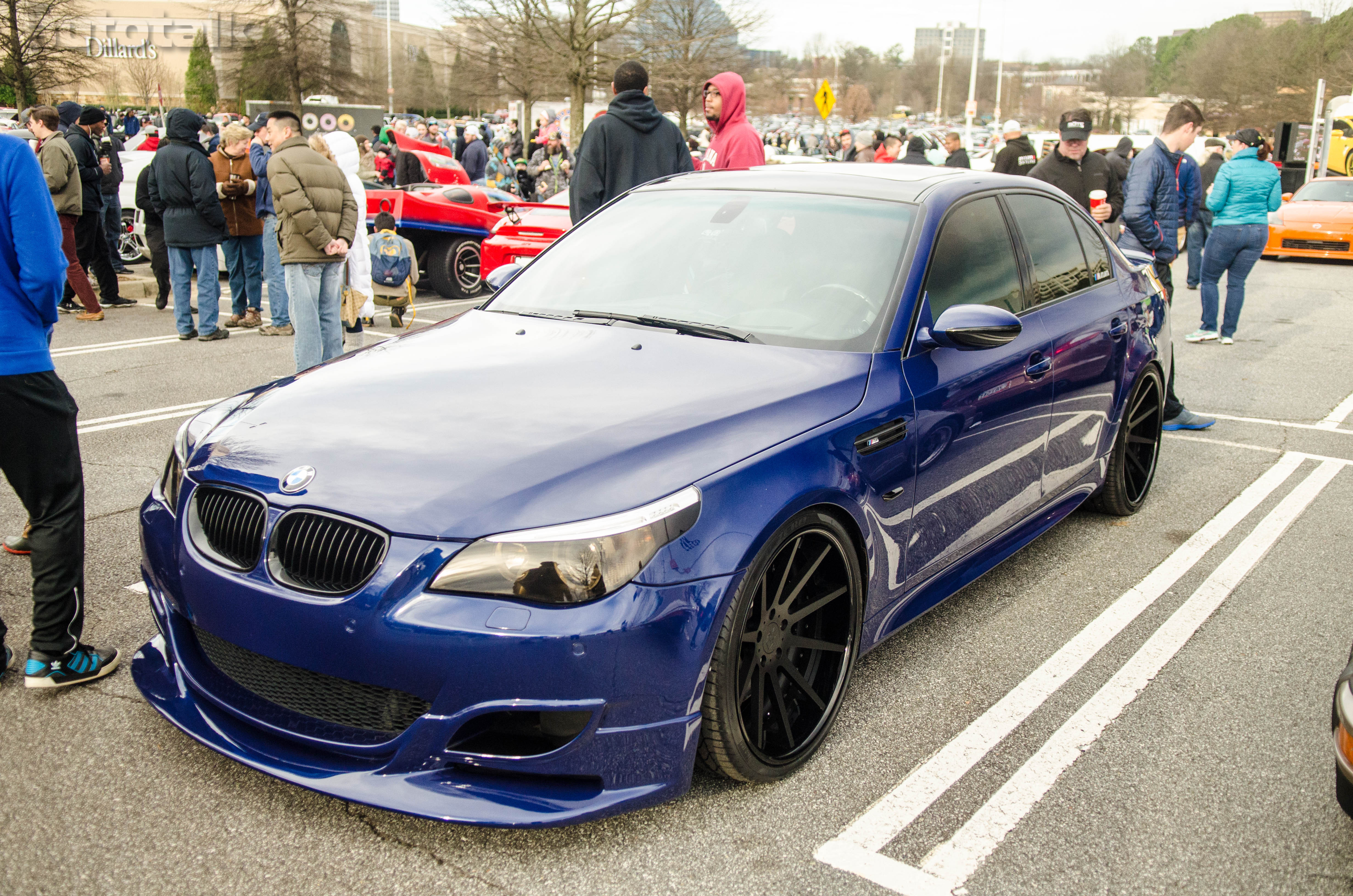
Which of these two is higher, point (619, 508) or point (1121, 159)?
point (1121, 159)

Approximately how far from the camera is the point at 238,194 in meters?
10.0

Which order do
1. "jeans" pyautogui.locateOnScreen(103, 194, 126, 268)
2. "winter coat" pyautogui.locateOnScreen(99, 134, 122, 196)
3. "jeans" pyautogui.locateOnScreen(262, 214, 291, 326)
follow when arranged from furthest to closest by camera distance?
1. "jeans" pyautogui.locateOnScreen(103, 194, 126, 268)
2. "winter coat" pyautogui.locateOnScreen(99, 134, 122, 196)
3. "jeans" pyautogui.locateOnScreen(262, 214, 291, 326)

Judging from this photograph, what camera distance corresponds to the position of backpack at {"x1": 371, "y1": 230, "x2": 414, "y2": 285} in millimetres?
9500

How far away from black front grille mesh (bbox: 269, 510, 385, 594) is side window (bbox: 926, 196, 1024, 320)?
6.42ft

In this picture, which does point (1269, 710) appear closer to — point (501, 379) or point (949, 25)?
point (501, 379)

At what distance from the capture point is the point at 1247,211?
956 centimetres

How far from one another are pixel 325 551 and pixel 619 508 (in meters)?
0.67

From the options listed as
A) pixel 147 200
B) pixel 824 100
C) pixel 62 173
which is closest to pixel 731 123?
pixel 62 173

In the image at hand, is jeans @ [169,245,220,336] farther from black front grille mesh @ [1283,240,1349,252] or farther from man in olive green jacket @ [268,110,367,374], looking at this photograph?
black front grille mesh @ [1283,240,1349,252]

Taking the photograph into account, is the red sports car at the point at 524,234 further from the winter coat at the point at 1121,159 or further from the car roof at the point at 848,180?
the car roof at the point at 848,180

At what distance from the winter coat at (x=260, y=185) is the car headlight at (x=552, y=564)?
8.65m

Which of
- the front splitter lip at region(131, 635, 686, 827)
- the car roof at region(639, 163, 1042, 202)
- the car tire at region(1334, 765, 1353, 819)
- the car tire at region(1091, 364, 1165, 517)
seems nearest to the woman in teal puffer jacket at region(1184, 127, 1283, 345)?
the car tire at region(1091, 364, 1165, 517)

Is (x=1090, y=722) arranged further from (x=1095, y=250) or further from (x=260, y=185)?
(x=260, y=185)

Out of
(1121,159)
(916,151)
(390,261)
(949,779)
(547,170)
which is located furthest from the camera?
(547,170)
